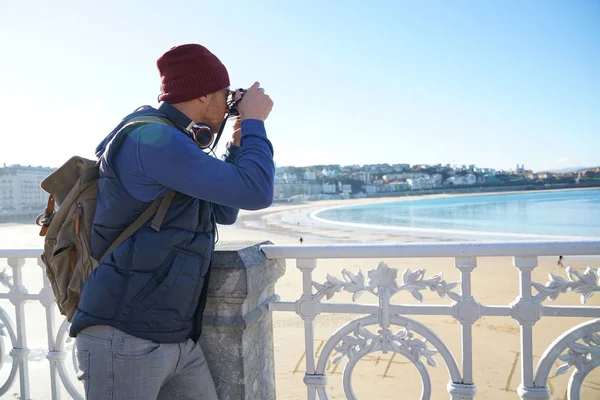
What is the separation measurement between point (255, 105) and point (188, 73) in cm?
24

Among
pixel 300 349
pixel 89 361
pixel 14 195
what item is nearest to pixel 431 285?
pixel 89 361

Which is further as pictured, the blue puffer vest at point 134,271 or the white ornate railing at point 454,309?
the white ornate railing at point 454,309

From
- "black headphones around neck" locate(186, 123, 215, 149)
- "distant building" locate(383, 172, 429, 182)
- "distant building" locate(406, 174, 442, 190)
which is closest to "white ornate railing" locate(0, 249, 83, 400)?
"black headphones around neck" locate(186, 123, 215, 149)

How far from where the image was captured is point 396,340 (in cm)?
196

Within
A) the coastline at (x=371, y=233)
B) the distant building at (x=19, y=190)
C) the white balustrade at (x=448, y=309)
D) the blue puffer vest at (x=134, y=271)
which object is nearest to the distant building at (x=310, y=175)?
the distant building at (x=19, y=190)

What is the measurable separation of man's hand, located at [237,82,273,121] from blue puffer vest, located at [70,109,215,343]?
14.0 inches

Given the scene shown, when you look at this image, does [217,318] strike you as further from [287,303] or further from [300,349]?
[300,349]

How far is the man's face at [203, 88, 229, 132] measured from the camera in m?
1.51

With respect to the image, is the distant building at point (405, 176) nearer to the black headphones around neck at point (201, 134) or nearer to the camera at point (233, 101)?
the camera at point (233, 101)

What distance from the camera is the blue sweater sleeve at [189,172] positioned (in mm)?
1250

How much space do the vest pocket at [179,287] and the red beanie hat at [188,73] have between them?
512 mm

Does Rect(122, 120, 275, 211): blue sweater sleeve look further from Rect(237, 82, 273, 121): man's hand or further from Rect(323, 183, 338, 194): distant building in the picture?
Rect(323, 183, 338, 194): distant building

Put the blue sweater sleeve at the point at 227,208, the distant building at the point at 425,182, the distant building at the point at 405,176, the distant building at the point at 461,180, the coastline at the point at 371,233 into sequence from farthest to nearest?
1. the distant building at the point at 405,176
2. the distant building at the point at 461,180
3. the distant building at the point at 425,182
4. the coastline at the point at 371,233
5. the blue sweater sleeve at the point at 227,208

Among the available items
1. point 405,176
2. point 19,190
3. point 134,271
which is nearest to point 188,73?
point 134,271
